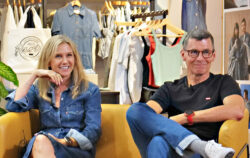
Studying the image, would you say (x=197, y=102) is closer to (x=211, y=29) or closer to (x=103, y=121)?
(x=103, y=121)

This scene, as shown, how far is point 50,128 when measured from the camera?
2.50 meters

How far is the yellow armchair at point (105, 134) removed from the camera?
2.27 metres

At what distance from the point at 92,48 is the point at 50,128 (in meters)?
2.20

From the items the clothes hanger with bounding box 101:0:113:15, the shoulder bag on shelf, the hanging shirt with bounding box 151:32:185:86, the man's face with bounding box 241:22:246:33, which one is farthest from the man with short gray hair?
the clothes hanger with bounding box 101:0:113:15

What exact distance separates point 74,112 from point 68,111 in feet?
0.14

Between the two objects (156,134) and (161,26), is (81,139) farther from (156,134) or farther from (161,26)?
(161,26)

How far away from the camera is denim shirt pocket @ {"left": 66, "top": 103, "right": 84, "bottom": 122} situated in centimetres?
247

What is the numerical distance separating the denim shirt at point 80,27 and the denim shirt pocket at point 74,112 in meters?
2.01

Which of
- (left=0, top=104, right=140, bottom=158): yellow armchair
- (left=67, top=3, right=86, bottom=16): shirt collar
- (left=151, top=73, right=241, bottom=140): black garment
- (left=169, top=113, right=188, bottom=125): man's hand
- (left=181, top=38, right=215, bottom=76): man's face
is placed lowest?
(left=0, top=104, right=140, bottom=158): yellow armchair

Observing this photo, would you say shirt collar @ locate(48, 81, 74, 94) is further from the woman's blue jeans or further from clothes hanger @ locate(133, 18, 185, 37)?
clothes hanger @ locate(133, 18, 185, 37)

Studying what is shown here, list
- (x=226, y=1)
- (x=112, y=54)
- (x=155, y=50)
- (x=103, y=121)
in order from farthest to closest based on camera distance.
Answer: (x=112, y=54)
(x=155, y=50)
(x=226, y=1)
(x=103, y=121)

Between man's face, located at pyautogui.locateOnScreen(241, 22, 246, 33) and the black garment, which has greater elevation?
man's face, located at pyautogui.locateOnScreen(241, 22, 246, 33)

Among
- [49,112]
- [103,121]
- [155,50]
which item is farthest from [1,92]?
[155,50]

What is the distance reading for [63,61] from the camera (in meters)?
2.51
